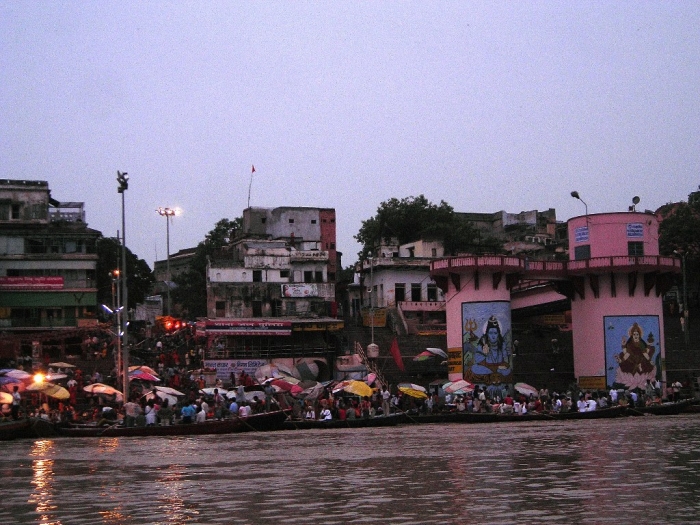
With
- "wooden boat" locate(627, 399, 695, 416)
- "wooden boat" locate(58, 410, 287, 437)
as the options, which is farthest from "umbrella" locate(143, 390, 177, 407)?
"wooden boat" locate(627, 399, 695, 416)

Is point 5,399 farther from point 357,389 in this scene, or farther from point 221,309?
point 221,309

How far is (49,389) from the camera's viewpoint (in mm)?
34000

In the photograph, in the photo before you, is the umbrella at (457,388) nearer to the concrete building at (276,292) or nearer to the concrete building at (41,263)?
the concrete building at (276,292)

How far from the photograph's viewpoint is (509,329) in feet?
160

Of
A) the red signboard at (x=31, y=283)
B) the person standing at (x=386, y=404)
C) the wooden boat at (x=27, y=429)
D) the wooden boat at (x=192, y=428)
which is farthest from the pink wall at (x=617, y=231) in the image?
the wooden boat at (x=27, y=429)

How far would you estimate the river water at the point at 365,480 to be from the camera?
1240 cm

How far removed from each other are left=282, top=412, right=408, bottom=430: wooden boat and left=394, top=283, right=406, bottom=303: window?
26670 millimetres

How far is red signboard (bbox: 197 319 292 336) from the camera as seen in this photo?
5156cm

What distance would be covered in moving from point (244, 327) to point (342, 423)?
1882 cm

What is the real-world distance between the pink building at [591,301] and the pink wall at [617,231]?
51mm

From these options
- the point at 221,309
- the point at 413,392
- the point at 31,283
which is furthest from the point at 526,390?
the point at 31,283

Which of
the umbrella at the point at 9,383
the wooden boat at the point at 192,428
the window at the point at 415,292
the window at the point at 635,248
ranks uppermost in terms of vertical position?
the window at the point at 635,248

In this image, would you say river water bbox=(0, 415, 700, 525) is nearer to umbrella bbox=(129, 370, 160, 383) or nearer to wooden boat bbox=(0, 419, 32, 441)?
wooden boat bbox=(0, 419, 32, 441)

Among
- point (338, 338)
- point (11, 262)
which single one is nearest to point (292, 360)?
point (338, 338)
